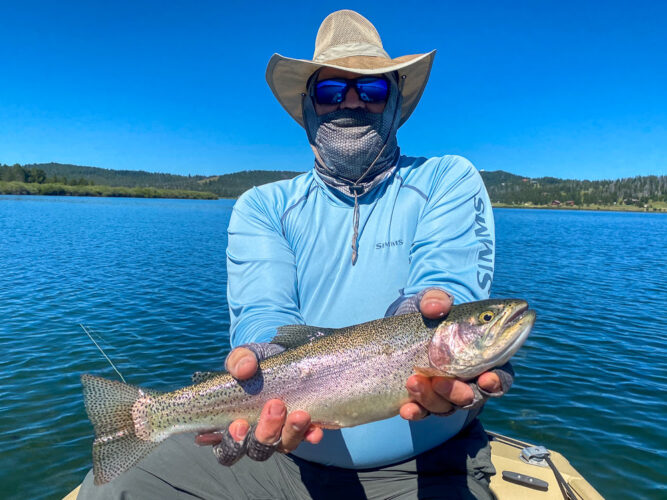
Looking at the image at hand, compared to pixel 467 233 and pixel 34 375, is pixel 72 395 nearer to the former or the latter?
pixel 34 375

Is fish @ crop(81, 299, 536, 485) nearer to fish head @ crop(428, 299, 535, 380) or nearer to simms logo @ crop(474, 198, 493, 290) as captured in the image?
fish head @ crop(428, 299, 535, 380)

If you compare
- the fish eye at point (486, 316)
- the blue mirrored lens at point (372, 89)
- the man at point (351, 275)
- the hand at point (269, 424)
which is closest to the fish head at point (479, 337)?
the fish eye at point (486, 316)

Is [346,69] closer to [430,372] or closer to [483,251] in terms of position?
[483,251]

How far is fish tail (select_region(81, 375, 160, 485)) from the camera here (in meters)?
3.03

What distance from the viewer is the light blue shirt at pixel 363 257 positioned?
3.29 meters

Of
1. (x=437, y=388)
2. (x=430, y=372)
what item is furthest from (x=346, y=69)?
(x=437, y=388)

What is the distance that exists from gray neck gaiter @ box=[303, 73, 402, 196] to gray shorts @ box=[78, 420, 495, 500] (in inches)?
84.8

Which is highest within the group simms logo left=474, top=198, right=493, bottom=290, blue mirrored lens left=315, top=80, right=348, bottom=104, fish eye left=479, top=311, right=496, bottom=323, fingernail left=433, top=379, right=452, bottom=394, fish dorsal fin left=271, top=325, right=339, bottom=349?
blue mirrored lens left=315, top=80, right=348, bottom=104

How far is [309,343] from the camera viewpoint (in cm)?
320

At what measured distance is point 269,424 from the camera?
110 inches

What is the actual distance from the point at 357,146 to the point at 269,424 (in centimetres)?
231

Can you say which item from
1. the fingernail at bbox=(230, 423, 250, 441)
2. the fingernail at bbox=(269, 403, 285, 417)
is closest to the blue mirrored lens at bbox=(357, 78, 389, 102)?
the fingernail at bbox=(269, 403, 285, 417)

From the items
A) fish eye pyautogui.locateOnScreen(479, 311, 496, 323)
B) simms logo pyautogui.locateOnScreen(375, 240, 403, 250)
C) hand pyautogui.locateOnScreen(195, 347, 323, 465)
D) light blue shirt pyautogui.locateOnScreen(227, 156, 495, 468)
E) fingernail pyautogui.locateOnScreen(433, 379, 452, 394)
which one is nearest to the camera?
fingernail pyautogui.locateOnScreen(433, 379, 452, 394)

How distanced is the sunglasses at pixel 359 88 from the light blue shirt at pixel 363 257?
25.2 inches
